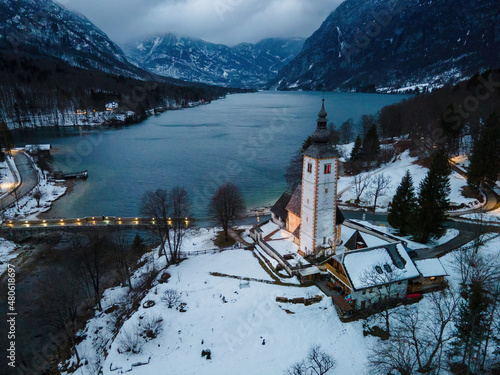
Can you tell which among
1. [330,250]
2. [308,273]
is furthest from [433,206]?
[308,273]

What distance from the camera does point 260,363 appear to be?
21.4 m

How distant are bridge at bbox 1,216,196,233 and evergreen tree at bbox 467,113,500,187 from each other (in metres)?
44.8

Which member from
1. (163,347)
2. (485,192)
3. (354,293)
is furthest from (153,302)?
(485,192)

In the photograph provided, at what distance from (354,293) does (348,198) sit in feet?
109

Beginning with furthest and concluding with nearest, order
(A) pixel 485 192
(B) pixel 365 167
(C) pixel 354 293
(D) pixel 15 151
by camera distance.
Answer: (D) pixel 15 151
(B) pixel 365 167
(A) pixel 485 192
(C) pixel 354 293

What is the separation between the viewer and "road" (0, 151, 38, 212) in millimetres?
54312

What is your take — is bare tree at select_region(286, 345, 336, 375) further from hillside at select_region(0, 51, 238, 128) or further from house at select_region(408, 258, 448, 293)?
hillside at select_region(0, 51, 238, 128)

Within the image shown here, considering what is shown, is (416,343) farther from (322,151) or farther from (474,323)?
(322,151)

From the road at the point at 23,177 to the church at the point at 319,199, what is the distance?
5087 centimetres

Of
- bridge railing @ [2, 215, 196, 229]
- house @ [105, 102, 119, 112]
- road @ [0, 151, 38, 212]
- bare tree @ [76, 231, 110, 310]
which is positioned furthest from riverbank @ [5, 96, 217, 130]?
bare tree @ [76, 231, 110, 310]

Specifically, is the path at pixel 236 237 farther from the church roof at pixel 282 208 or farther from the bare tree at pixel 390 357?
the bare tree at pixel 390 357

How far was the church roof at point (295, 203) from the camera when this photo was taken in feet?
118

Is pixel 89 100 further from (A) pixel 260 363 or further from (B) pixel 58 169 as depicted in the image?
(A) pixel 260 363

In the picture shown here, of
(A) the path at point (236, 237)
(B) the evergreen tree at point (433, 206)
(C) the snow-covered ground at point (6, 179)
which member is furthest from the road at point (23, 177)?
(B) the evergreen tree at point (433, 206)
